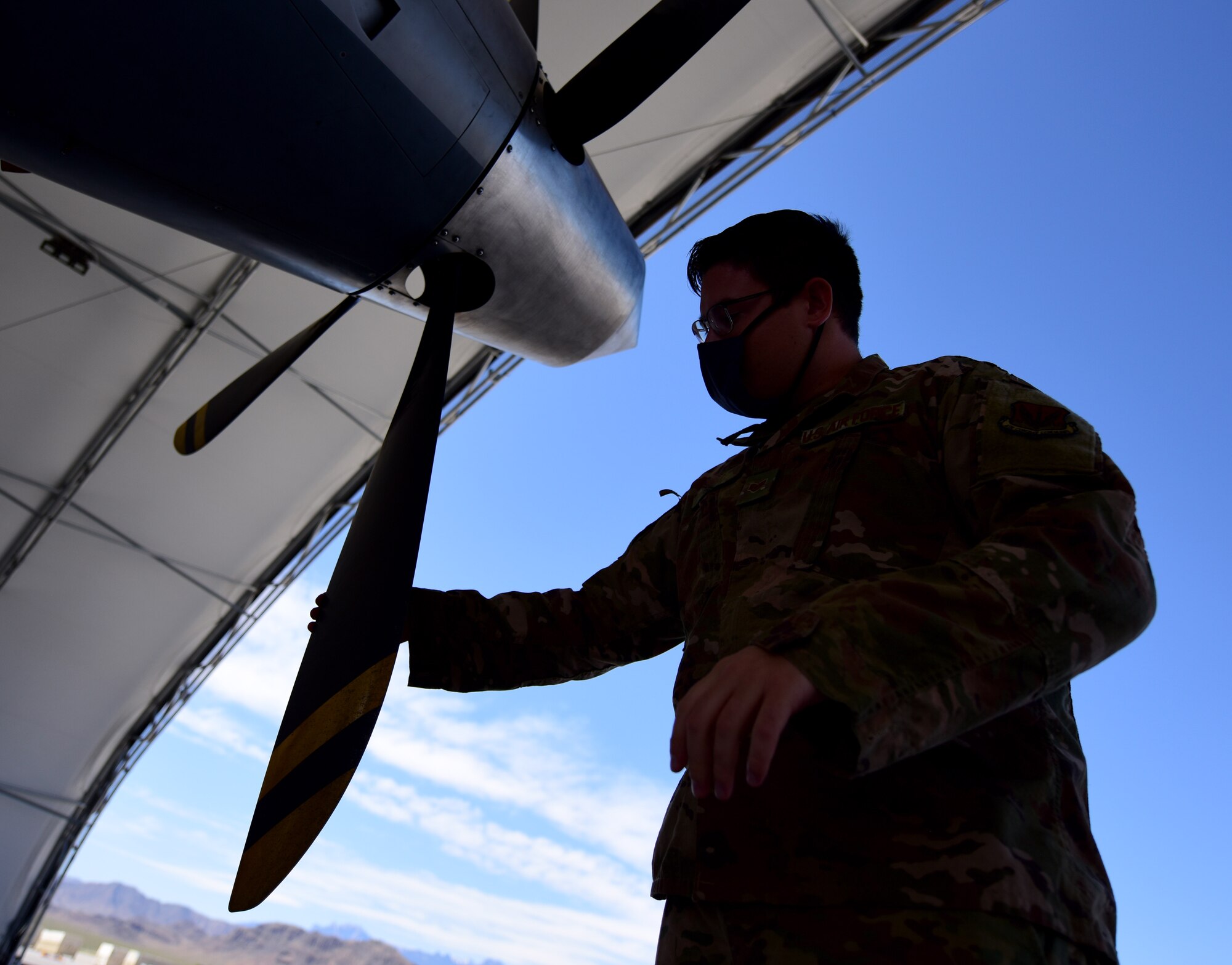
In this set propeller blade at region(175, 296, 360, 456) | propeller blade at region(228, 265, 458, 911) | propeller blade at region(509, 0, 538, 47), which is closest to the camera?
propeller blade at region(228, 265, 458, 911)

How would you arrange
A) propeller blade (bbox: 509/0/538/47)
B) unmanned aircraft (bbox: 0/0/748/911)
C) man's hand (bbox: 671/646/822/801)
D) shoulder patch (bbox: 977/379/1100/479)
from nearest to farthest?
man's hand (bbox: 671/646/822/801), shoulder patch (bbox: 977/379/1100/479), unmanned aircraft (bbox: 0/0/748/911), propeller blade (bbox: 509/0/538/47)

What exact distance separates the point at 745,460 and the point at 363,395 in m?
9.47

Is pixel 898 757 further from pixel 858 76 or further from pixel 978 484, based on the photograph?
pixel 858 76

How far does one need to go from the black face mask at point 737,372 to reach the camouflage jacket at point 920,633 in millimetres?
158

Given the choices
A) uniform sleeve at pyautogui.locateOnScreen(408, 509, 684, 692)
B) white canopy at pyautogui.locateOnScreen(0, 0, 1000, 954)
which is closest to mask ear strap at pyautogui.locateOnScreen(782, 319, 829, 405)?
uniform sleeve at pyautogui.locateOnScreen(408, 509, 684, 692)

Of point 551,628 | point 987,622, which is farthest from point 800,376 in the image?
point 987,622

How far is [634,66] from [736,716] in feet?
7.74

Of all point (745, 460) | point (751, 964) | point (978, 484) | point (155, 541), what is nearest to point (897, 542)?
point (978, 484)

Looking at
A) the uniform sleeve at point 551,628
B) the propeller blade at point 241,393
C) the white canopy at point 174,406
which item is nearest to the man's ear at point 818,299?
the uniform sleeve at point 551,628

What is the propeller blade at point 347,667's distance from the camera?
168 centimetres

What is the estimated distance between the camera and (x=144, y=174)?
7.07ft

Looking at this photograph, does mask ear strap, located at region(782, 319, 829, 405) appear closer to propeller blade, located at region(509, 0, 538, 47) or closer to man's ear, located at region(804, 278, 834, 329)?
man's ear, located at region(804, 278, 834, 329)

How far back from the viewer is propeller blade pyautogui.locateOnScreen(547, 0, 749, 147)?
2.63m

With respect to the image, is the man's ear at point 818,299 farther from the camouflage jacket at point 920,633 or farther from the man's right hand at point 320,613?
the man's right hand at point 320,613
